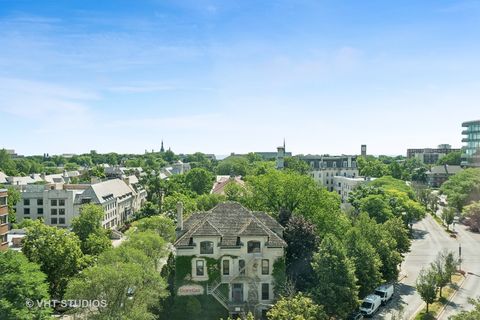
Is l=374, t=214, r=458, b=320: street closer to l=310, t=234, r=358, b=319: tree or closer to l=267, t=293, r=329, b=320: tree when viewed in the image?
l=310, t=234, r=358, b=319: tree

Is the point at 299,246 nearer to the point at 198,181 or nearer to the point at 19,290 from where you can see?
the point at 19,290

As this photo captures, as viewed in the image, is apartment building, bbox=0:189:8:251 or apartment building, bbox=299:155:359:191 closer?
apartment building, bbox=0:189:8:251

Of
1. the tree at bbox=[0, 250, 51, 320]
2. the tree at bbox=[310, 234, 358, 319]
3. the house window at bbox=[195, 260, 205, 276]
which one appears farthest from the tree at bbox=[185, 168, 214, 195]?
the tree at bbox=[0, 250, 51, 320]

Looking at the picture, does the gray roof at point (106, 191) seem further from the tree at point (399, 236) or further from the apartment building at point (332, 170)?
the apartment building at point (332, 170)

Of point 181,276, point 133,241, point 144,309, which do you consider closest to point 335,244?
point 181,276

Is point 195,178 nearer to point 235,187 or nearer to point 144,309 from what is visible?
point 235,187
